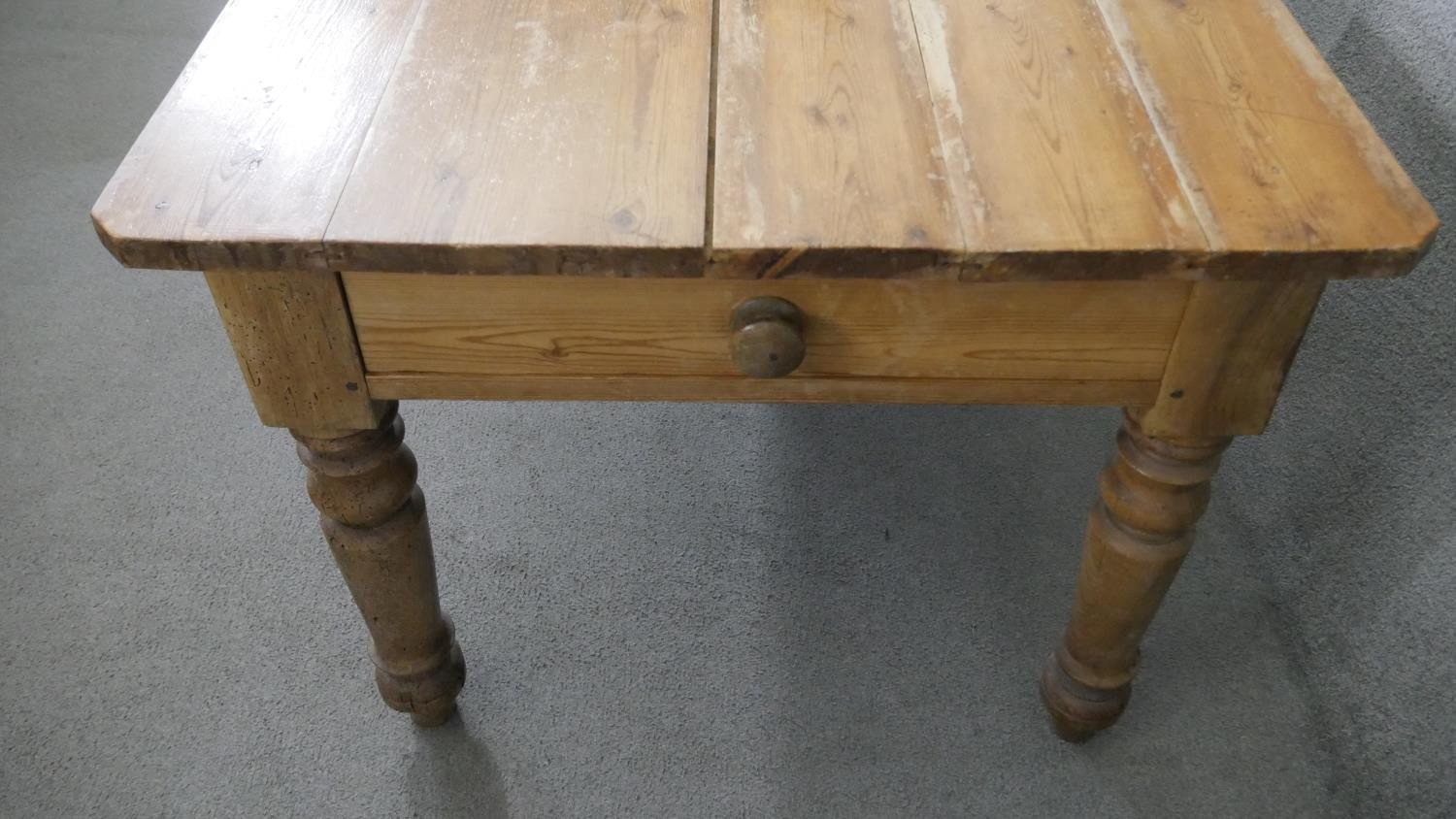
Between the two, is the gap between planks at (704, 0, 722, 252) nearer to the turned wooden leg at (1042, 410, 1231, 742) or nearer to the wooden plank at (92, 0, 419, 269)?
the wooden plank at (92, 0, 419, 269)

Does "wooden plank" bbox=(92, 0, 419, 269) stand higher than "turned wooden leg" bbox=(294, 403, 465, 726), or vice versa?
"wooden plank" bbox=(92, 0, 419, 269)

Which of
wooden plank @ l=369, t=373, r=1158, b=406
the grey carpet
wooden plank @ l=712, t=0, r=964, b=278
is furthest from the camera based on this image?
the grey carpet

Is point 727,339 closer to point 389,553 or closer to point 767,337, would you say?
point 767,337

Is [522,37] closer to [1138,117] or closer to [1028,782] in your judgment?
[1138,117]

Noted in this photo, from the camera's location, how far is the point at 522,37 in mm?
866

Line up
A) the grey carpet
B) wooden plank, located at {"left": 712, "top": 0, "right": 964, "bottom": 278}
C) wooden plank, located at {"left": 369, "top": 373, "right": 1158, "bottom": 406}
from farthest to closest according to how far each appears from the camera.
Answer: the grey carpet, wooden plank, located at {"left": 369, "top": 373, "right": 1158, "bottom": 406}, wooden plank, located at {"left": 712, "top": 0, "right": 964, "bottom": 278}

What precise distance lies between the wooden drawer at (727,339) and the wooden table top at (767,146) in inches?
2.2

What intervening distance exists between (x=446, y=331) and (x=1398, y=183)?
2.08 feet

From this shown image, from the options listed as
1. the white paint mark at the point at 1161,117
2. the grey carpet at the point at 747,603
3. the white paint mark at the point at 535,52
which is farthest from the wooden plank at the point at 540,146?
the grey carpet at the point at 747,603

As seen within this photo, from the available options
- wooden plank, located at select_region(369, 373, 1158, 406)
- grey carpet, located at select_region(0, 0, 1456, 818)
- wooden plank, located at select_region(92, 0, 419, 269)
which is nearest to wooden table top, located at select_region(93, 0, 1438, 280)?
wooden plank, located at select_region(92, 0, 419, 269)

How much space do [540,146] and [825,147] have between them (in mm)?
192

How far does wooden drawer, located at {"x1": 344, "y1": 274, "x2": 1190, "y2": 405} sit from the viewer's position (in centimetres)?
76

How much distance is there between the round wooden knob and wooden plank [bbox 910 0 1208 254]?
0.13 metres

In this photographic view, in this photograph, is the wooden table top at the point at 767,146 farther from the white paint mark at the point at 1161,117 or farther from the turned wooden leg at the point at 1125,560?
the turned wooden leg at the point at 1125,560
